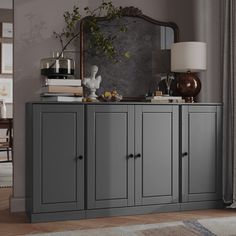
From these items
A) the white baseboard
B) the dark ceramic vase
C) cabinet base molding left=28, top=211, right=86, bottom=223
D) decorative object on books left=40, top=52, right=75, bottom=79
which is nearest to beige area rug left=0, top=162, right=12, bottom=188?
the white baseboard

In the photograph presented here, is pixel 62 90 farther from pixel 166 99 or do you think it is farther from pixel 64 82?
pixel 166 99

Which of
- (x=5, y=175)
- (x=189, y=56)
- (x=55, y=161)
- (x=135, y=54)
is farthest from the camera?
(x=5, y=175)

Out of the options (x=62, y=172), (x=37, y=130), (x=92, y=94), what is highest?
(x=92, y=94)

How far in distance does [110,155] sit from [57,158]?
1.42 ft

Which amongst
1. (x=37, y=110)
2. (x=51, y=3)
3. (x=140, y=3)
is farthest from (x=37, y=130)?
(x=140, y=3)

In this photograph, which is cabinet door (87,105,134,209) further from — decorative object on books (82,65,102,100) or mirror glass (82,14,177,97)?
mirror glass (82,14,177,97)

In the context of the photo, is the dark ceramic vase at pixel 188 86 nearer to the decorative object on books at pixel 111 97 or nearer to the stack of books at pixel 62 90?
the decorative object on books at pixel 111 97

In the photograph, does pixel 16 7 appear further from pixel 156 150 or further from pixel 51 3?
pixel 156 150

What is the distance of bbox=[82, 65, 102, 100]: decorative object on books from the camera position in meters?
4.00

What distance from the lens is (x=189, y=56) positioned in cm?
397

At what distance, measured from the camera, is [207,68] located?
4309 millimetres

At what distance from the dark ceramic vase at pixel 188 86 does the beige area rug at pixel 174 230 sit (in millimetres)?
1121

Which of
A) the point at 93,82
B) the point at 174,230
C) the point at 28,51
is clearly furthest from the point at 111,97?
the point at 174,230

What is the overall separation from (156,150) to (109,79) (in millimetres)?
816
